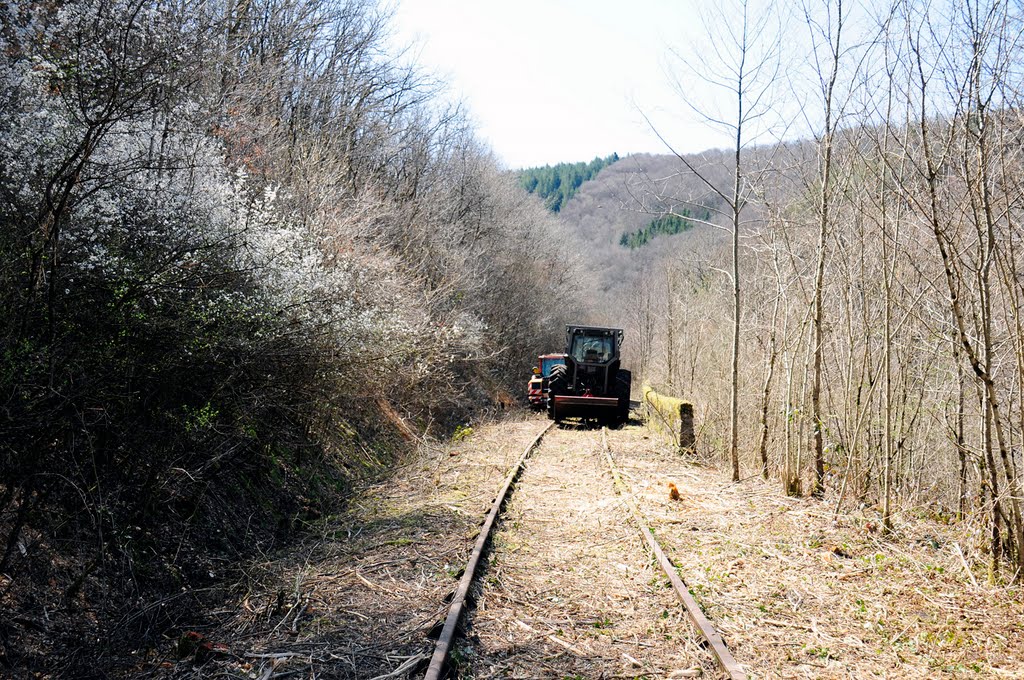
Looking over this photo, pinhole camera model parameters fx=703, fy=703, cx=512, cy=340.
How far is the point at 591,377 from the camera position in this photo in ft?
65.6

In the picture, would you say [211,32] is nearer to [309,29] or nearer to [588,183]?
[309,29]

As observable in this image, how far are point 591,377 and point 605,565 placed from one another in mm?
13541

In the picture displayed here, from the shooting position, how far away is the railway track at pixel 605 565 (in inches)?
171

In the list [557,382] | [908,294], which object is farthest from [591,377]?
[908,294]

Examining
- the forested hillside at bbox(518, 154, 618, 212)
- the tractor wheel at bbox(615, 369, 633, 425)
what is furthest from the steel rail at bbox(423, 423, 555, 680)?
the forested hillside at bbox(518, 154, 618, 212)

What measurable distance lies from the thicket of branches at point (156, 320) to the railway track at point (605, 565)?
2.21 m

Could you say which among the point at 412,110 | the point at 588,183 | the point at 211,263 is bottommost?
the point at 211,263

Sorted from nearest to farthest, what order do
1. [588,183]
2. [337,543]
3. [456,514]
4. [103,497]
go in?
[103,497] → [337,543] → [456,514] → [588,183]

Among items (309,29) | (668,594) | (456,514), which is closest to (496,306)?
Result: (309,29)

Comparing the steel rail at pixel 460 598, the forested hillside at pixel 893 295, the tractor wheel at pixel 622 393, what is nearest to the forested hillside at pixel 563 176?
the tractor wheel at pixel 622 393

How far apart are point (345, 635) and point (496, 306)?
87.8ft

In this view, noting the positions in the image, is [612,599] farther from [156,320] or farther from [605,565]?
[156,320]

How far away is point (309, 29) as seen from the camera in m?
18.6

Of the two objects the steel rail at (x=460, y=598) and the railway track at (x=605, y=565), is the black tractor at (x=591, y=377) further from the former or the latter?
the steel rail at (x=460, y=598)
